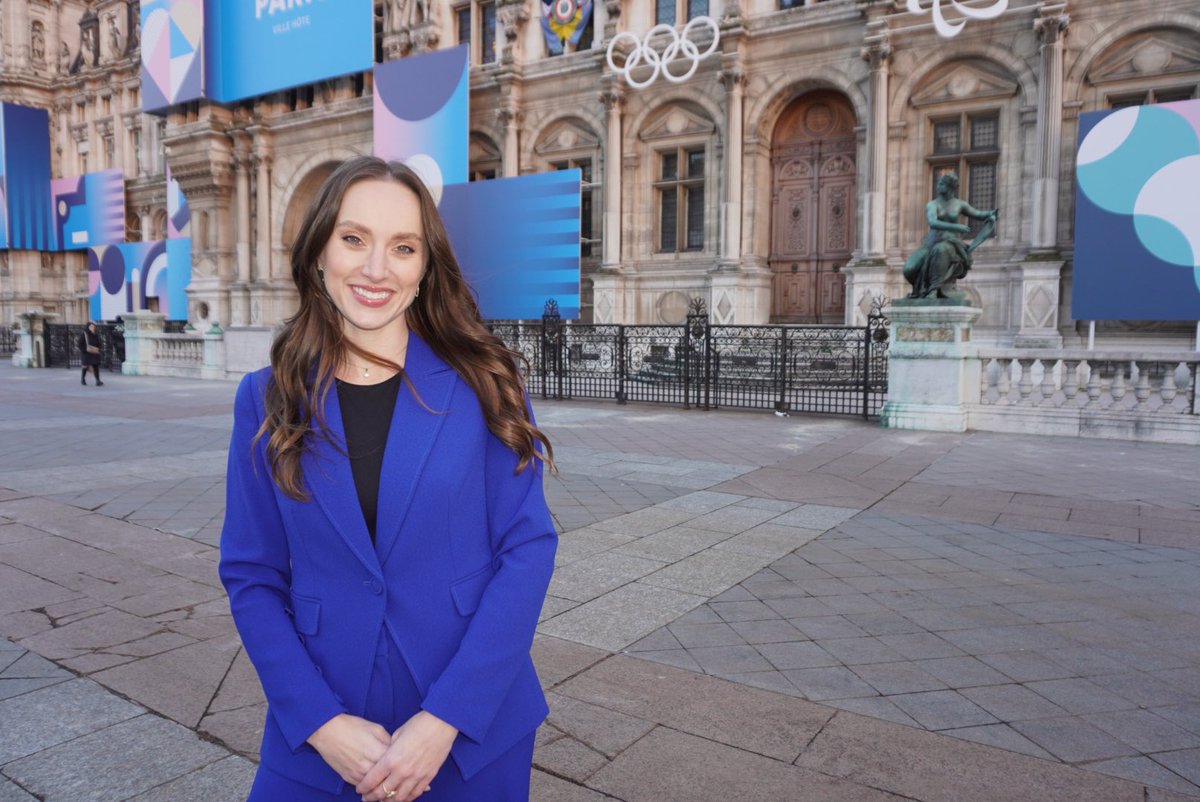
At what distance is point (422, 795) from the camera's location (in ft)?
5.25

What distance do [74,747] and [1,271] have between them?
47.7 m

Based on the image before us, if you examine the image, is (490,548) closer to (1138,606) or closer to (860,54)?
(1138,606)

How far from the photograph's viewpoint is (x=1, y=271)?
134 feet

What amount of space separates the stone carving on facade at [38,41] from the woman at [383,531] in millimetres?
51326

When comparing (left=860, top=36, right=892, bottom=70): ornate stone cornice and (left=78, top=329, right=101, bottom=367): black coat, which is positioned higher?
(left=860, top=36, right=892, bottom=70): ornate stone cornice

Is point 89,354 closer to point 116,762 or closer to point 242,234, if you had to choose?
point 242,234

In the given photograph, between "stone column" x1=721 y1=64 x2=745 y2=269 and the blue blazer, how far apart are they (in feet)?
60.2

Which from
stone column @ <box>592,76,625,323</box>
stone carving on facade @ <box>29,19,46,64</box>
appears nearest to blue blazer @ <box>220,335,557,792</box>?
stone column @ <box>592,76,625,323</box>

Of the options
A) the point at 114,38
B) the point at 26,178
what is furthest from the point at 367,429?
the point at 26,178

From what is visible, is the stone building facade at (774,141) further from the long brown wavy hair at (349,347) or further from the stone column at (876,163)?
the long brown wavy hair at (349,347)

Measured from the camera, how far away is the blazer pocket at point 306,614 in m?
1.55

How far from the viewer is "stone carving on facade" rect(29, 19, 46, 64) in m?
41.4

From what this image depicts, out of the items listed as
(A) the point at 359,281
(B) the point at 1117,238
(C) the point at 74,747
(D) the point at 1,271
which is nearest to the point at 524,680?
(A) the point at 359,281

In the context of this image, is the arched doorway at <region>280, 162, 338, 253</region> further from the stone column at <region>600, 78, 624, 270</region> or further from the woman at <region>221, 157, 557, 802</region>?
the woman at <region>221, 157, 557, 802</region>
